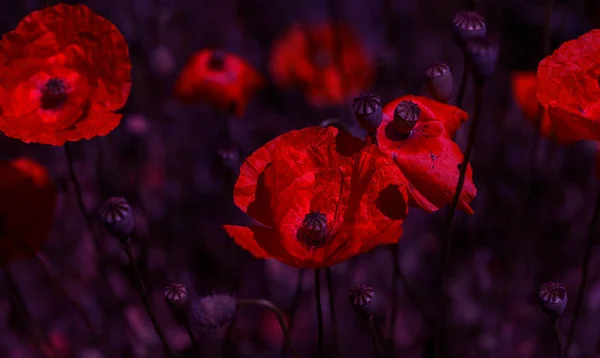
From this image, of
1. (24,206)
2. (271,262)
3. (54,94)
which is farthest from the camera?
(271,262)

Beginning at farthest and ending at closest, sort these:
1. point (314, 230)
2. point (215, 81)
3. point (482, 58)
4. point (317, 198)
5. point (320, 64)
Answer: point (320, 64), point (215, 81), point (317, 198), point (314, 230), point (482, 58)

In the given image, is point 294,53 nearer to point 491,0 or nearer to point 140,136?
point 491,0

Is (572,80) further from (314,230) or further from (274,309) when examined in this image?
(274,309)

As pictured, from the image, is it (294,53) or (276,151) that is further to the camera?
(294,53)

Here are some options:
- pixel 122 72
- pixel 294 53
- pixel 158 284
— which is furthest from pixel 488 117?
pixel 122 72

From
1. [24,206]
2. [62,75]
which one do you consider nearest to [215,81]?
[62,75]

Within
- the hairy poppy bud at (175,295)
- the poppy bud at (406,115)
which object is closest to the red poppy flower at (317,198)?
the poppy bud at (406,115)
